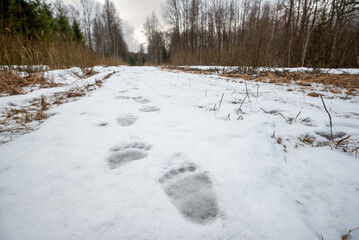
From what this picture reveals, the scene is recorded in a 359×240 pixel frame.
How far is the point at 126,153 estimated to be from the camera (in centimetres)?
79

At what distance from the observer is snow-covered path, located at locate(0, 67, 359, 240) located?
0.43 m

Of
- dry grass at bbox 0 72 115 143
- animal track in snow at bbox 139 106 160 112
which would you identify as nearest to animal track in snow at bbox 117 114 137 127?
animal track in snow at bbox 139 106 160 112

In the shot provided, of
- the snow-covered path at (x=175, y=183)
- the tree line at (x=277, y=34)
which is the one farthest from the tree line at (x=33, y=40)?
the tree line at (x=277, y=34)

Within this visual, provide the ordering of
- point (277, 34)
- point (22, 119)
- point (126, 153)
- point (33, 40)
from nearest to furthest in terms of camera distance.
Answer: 1. point (126, 153)
2. point (22, 119)
3. point (33, 40)
4. point (277, 34)

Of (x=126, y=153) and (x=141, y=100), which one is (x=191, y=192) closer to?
(x=126, y=153)

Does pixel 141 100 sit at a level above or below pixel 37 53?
below

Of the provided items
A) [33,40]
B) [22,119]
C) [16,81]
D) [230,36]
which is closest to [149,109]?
[22,119]

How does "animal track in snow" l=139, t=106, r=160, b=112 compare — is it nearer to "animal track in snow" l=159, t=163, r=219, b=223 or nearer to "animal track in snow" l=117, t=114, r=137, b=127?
"animal track in snow" l=117, t=114, r=137, b=127

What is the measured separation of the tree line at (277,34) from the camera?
562cm

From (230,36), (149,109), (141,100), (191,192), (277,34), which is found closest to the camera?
(191,192)

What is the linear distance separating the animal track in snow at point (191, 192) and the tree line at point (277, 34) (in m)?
4.36

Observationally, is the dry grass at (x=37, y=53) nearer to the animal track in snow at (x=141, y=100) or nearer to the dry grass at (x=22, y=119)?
the dry grass at (x=22, y=119)

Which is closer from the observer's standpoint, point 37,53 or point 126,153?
point 126,153

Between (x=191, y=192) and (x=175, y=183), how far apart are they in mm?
74
